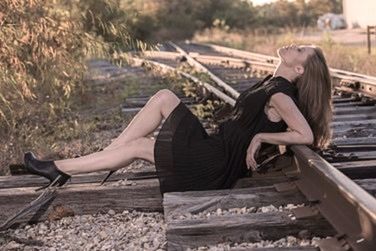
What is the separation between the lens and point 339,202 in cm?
312

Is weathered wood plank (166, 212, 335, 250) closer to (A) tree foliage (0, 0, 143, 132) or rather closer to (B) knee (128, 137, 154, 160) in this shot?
(B) knee (128, 137, 154, 160)

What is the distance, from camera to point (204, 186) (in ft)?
14.1

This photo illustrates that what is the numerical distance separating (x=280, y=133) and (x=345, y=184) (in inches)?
45.2

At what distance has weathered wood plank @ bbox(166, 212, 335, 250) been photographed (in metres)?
3.37

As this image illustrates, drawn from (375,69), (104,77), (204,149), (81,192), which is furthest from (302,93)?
(104,77)

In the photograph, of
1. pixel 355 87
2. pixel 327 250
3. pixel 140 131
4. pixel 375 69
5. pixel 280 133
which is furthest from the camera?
pixel 375 69

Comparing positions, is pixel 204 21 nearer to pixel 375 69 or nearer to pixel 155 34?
pixel 155 34

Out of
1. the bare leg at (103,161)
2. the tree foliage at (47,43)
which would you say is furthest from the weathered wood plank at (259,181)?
the tree foliage at (47,43)

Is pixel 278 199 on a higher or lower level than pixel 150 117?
lower

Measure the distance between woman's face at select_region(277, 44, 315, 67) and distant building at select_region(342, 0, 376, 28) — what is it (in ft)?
119

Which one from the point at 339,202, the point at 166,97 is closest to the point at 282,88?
the point at 166,97

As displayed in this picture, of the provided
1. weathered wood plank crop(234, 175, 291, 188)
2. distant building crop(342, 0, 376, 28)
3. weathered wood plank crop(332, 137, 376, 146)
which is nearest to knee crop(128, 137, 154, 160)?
weathered wood plank crop(234, 175, 291, 188)

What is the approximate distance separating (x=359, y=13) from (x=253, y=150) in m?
42.7

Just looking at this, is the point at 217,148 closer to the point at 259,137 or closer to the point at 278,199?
the point at 259,137
